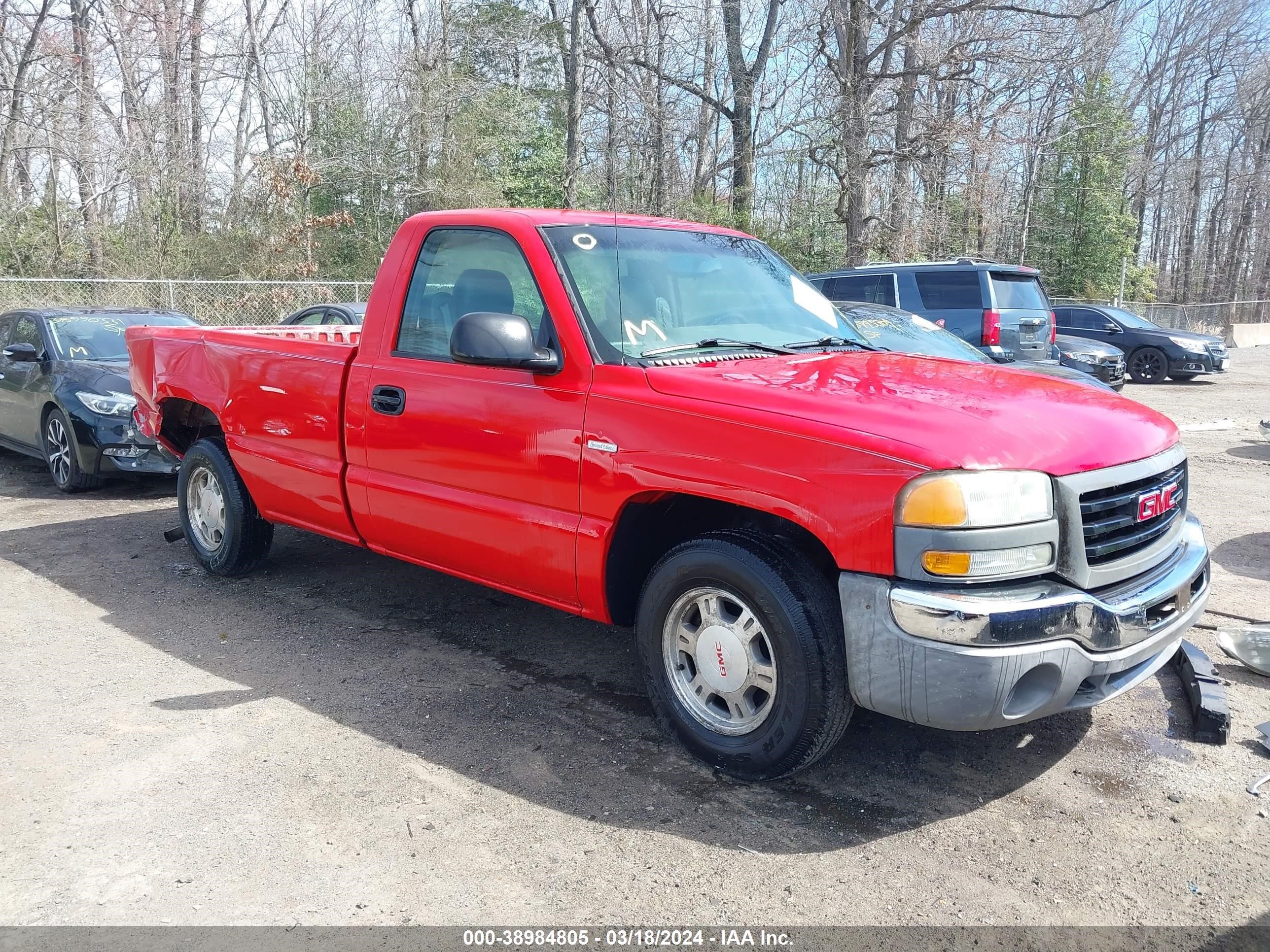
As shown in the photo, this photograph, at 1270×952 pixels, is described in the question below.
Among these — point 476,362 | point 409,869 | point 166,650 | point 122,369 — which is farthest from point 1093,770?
point 122,369

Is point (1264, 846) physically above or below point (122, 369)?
below

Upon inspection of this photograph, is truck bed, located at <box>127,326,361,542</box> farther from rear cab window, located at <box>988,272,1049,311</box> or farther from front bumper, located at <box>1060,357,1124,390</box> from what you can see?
front bumper, located at <box>1060,357,1124,390</box>

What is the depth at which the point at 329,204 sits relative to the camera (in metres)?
23.1

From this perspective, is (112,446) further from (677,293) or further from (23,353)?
(677,293)

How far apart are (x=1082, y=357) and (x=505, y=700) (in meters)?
14.6

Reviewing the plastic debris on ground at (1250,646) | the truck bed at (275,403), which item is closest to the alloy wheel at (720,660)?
the truck bed at (275,403)

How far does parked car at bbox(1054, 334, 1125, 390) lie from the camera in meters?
16.3

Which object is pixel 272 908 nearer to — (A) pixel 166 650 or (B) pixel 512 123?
(A) pixel 166 650

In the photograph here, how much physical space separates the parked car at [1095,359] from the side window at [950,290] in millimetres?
4093

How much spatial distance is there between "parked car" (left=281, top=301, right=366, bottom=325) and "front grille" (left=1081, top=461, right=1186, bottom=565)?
9.30 meters

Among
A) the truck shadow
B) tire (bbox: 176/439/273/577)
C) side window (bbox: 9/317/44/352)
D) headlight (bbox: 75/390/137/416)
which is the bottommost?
the truck shadow

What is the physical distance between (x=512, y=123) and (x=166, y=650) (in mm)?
20445

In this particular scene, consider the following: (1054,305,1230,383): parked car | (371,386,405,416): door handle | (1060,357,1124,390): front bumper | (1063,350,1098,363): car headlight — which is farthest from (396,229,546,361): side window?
(1054,305,1230,383): parked car

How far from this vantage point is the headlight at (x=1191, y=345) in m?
19.1
